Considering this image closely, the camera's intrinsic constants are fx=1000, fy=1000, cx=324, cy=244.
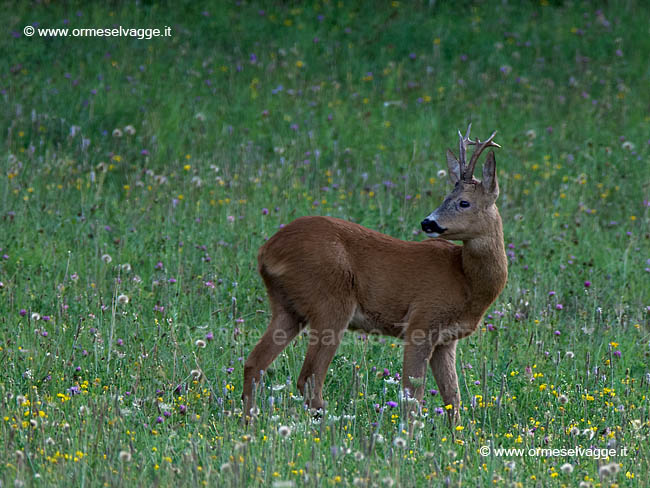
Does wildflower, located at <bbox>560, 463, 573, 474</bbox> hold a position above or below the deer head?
below

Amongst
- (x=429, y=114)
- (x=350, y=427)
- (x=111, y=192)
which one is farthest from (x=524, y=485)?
(x=429, y=114)

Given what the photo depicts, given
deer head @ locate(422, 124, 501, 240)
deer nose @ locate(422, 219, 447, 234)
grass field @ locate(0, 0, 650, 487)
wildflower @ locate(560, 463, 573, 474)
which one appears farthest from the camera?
deer head @ locate(422, 124, 501, 240)

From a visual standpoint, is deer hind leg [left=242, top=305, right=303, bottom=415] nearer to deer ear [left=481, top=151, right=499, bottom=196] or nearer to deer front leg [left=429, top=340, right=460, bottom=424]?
deer front leg [left=429, top=340, right=460, bottom=424]

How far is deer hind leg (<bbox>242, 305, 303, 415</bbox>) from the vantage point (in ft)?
17.8

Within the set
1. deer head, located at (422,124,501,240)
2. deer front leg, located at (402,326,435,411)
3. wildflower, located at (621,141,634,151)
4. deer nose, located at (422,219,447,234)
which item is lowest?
deer front leg, located at (402,326,435,411)

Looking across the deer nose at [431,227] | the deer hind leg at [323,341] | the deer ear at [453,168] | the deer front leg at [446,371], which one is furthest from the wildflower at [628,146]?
the deer hind leg at [323,341]

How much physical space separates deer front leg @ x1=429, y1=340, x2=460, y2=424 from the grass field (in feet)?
0.38

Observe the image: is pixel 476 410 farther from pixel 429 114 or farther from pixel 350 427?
pixel 429 114

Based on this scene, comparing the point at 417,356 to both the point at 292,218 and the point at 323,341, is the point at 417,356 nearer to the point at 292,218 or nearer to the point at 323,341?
the point at 323,341

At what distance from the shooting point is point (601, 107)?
40.5 feet

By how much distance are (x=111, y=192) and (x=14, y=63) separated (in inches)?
152

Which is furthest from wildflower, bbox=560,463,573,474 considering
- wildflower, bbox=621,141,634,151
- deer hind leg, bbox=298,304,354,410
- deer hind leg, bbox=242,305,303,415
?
wildflower, bbox=621,141,634,151

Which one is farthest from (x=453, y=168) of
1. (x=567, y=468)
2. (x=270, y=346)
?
(x=567, y=468)

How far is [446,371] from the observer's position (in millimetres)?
5664
